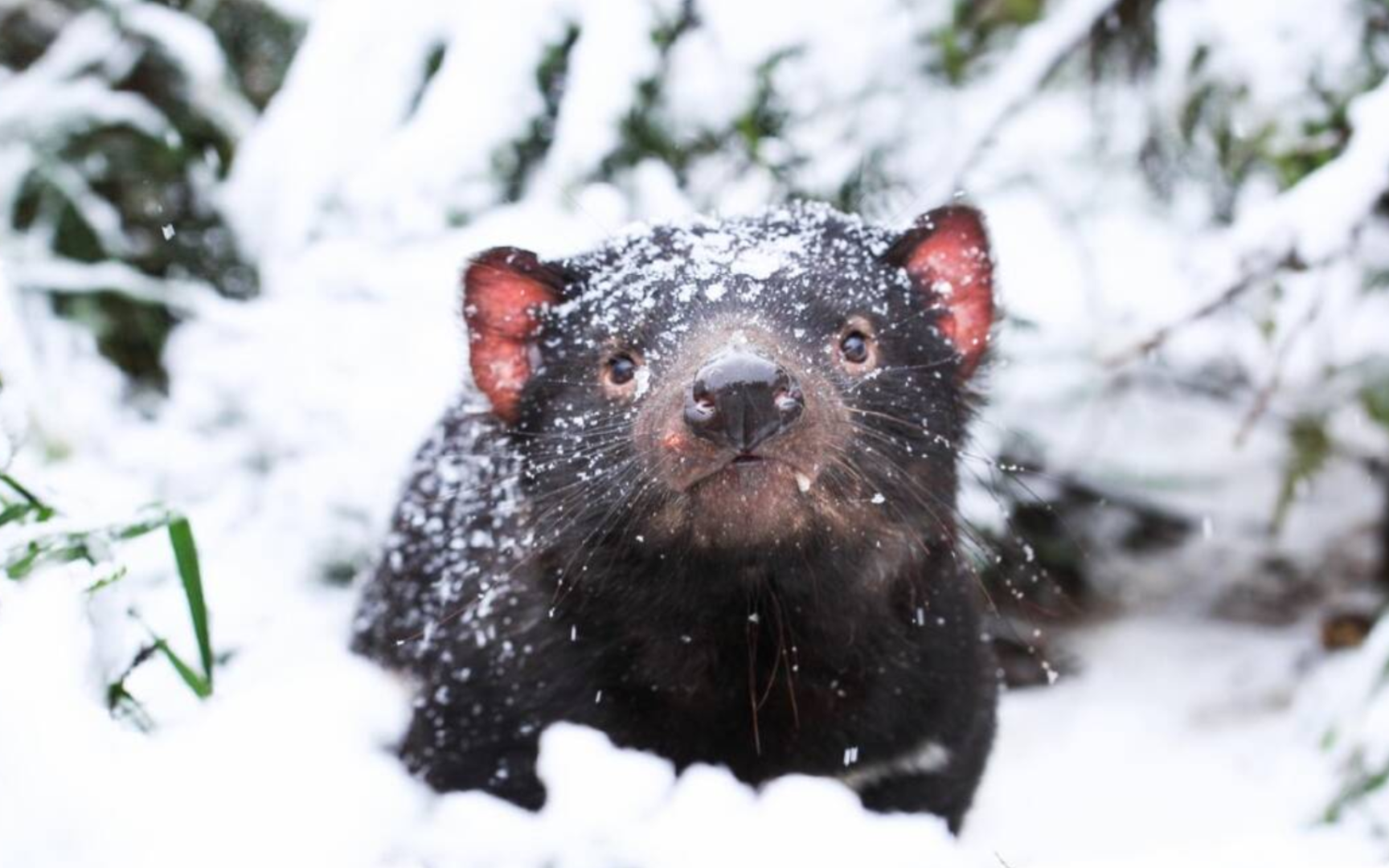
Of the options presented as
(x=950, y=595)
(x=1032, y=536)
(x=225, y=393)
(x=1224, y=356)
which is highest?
(x=1224, y=356)

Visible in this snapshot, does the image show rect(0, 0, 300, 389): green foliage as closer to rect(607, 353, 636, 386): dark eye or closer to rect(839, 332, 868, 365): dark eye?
rect(607, 353, 636, 386): dark eye

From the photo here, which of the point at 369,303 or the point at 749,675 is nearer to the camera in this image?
the point at 749,675

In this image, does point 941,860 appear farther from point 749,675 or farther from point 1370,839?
point 1370,839

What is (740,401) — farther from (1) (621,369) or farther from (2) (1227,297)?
(2) (1227,297)

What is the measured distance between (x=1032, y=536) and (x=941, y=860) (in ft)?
7.88

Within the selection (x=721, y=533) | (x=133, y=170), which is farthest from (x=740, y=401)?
(x=133, y=170)

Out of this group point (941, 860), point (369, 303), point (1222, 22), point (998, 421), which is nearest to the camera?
point (941, 860)

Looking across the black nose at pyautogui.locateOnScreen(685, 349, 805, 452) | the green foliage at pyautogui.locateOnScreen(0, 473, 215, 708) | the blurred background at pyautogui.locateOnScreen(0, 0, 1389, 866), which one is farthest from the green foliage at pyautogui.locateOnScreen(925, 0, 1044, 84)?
the green foliage at pyautogui.locateOnScreen(0, 473, 215, 708)

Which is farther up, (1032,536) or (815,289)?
(1032,536)

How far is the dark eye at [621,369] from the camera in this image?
263 cm

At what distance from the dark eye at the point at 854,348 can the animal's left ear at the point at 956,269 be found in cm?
25

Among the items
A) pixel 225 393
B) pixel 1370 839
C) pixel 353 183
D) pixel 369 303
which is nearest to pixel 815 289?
pixel 1370 839

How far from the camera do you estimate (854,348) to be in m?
2.65

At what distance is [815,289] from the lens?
266cm
